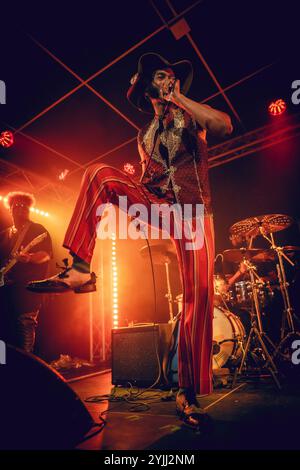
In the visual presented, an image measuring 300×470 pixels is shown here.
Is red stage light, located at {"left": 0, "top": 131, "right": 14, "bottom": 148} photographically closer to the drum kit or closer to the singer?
the drum kit

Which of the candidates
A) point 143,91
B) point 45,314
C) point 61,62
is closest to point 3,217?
point 45,314

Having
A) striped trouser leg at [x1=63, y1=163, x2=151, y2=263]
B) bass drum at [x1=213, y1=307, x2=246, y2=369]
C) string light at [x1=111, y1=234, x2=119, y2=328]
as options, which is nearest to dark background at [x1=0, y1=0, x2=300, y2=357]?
string light at [x1=111, y1=234, x2=119, y2=328]

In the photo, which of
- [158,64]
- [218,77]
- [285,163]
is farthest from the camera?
[285,163]

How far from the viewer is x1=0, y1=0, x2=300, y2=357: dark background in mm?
4031

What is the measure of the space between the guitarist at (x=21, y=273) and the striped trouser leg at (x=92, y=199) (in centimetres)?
216

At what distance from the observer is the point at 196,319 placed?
1746mm

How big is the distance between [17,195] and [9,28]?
8.01ft

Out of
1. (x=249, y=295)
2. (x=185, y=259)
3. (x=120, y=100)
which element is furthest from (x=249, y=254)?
(x=120, y=100)

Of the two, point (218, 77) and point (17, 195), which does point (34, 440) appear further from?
point (218, 77)

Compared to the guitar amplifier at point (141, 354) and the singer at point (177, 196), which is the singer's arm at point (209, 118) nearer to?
the singer at point (177, 196)

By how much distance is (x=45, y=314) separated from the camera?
691 centimetres

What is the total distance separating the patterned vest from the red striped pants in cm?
16

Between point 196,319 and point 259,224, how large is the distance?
256 centimetres
